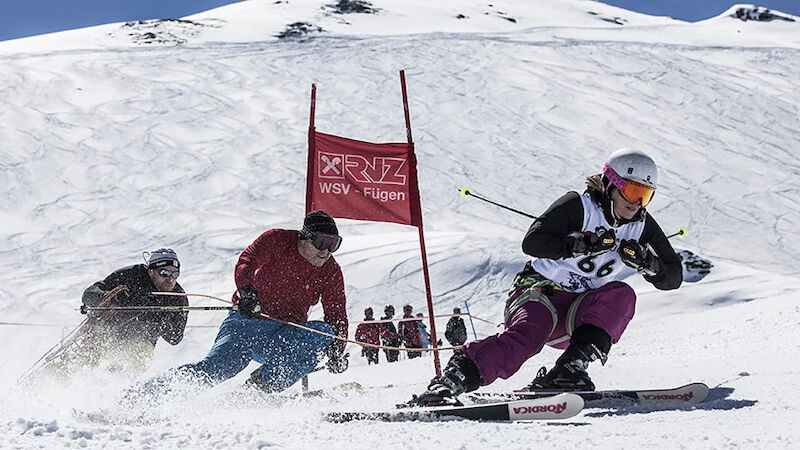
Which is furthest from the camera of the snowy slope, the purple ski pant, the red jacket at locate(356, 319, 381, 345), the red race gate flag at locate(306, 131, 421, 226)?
the red jacket at locate(356, 319, 381, 345)

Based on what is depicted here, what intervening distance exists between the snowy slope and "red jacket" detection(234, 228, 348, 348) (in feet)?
2.12

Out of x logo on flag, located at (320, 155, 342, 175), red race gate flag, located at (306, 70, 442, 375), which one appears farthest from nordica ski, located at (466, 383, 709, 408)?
x logo on flag, located at (320, 155, 342, 175)

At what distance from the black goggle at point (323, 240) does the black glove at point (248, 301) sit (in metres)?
0.49

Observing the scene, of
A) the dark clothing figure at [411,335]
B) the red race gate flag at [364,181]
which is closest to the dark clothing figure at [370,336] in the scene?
the dark clothing figure at [411,335]

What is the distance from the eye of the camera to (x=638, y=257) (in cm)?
382

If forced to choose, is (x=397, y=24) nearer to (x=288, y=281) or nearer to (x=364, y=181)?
(x=364, y=181)

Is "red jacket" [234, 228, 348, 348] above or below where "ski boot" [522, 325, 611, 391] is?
below

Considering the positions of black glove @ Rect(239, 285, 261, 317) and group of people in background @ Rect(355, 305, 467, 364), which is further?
group of people in background @ Rect(355, 305, 467, 364)

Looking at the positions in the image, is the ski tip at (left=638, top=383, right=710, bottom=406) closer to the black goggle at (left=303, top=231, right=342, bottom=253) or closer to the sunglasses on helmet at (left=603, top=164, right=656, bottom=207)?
the sunglasses on helmet at (left=603, top=164, right=656, bottom=207)

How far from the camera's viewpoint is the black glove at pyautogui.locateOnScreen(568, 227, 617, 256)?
370cm

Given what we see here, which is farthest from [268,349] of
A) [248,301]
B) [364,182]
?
[364,182]

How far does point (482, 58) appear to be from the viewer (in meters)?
35.8

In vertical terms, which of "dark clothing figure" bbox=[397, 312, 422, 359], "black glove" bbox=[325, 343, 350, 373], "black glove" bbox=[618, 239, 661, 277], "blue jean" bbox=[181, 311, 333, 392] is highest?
"black glove" bbox=[618, 239, 661, 277]

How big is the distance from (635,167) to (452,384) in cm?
130
